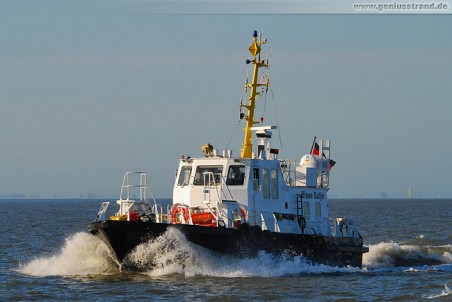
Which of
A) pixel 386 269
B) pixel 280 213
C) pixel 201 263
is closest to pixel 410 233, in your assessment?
pixel 386 269

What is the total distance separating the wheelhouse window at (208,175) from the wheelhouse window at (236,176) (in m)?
0.30

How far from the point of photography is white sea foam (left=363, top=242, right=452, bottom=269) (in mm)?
34344

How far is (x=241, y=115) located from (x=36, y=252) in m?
13.2

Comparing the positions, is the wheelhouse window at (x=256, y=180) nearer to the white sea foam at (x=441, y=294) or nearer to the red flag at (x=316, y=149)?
the red flag at (x=316, y=149)

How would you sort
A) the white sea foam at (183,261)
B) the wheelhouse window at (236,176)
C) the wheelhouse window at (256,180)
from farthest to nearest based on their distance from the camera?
the wheelhouse window at (256,180)
the wheelhouse window at (236,176)
the white sea foam at (183,261)

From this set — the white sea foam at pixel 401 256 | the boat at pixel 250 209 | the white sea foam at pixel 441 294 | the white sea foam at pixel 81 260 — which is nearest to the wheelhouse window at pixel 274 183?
the boat at pixel 250 209

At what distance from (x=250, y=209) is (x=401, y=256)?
1186cm

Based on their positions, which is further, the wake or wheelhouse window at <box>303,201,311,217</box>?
wheelhouse window at <box>303,201,311,217</box>

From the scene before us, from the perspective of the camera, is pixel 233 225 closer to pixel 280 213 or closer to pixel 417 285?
pixel 280 213

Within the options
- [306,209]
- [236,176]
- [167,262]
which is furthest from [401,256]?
Answer: [167,262]

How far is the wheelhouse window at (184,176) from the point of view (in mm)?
27900

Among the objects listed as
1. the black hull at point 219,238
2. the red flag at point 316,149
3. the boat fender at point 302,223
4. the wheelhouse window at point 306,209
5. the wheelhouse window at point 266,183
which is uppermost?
the red flag at point 316,149

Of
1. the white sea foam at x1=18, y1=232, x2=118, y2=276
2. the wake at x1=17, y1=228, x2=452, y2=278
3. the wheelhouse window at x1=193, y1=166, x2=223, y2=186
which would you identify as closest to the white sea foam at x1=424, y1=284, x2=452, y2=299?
the wake at x1=17, y1=228, x2=452, y2=278

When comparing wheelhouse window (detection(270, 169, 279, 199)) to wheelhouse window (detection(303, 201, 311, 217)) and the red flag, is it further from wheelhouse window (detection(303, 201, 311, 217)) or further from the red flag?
the red flag
